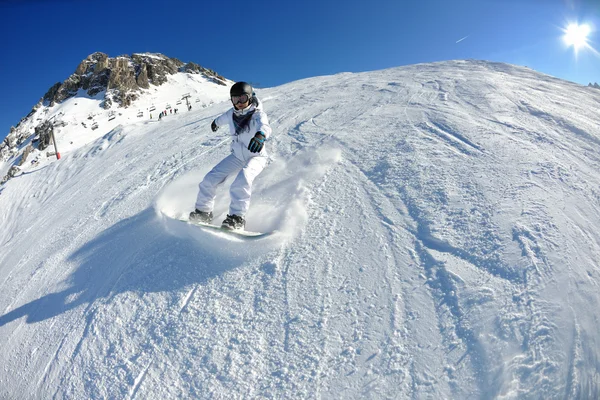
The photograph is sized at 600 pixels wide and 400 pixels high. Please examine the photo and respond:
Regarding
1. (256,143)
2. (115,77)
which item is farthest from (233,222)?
(115,77)

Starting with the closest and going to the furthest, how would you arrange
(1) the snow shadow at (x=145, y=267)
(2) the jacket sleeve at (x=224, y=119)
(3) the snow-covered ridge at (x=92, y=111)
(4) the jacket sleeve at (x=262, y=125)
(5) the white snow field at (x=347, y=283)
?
(5) the white snow field at (x=347, y=283), (1) the snow shadow at (x=145, y=267), (4) the jacket sleeve at (x=262, y=125), (2) the jacket sleeve at (x=224, y=119), (3) the snow-covered ridge at (x=92, y=111)

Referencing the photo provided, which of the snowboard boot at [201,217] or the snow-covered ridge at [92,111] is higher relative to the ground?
the snow-covered ridge at [92,111]

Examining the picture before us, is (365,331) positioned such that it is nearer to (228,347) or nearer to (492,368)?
(492,368)

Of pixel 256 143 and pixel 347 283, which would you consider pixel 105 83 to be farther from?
pixel 347 283

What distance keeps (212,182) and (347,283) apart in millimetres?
2349

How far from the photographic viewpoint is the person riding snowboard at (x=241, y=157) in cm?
351

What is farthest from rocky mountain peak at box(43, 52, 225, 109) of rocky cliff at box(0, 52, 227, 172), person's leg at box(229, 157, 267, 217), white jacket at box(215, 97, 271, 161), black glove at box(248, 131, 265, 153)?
person's leg at box(229, 157, 267, 217)

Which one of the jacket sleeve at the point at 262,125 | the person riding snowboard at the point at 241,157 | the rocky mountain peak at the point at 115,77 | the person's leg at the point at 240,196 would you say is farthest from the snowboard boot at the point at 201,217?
the rocky mountain peak at the point at 115,77

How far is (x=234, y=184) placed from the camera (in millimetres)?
3541

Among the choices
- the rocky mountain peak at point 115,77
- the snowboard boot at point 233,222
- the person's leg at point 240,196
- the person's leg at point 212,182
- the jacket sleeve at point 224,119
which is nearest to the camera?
the snowboard boot at point 233,222

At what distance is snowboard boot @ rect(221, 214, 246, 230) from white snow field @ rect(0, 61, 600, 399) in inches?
8.4

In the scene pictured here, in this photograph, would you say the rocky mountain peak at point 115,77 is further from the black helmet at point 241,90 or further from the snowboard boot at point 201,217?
the snowboard boot at point 201,217

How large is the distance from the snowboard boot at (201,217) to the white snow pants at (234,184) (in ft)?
0.17

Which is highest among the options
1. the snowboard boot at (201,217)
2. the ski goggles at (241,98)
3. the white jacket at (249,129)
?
the ski goggles at (241,98)
